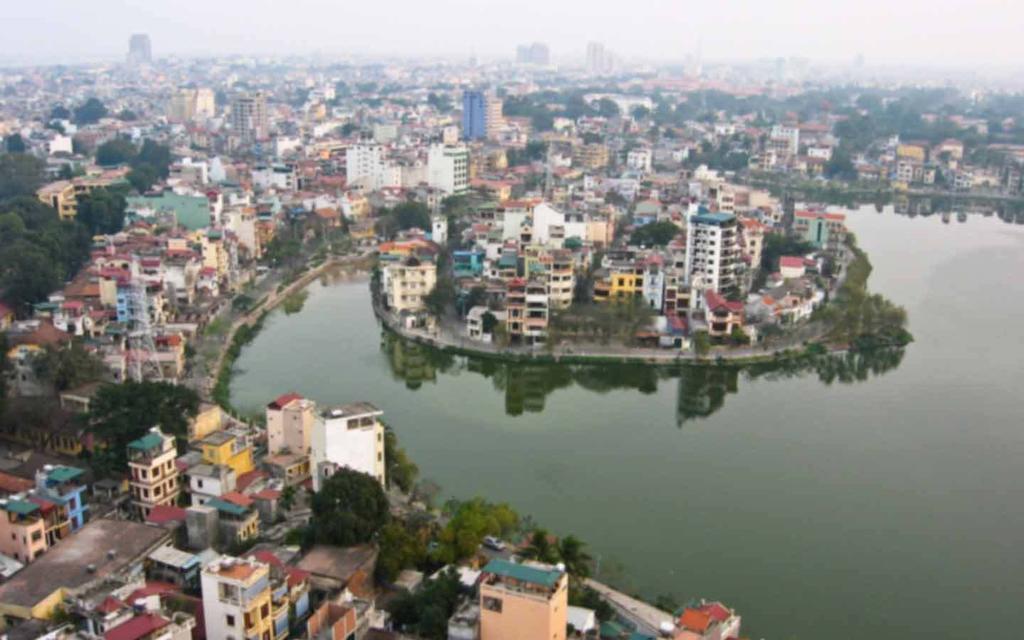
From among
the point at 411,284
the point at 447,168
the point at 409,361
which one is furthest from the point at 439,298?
the point at 447,168

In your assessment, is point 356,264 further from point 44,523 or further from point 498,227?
point 44,523

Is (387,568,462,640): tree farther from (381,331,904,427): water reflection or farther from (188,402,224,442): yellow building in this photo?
(381,331,904,427): water reflection

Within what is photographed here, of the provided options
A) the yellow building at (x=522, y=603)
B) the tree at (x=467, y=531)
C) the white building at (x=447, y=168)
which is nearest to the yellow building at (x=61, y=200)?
the white building at (x=447, y=168)

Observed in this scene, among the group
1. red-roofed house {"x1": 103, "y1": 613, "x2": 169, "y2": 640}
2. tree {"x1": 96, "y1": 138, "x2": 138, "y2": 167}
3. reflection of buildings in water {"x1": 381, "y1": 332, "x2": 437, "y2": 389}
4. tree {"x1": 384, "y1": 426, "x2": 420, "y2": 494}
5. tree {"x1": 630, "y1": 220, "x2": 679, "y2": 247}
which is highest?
tree {"x1": 96, "y1": 138, "x2": 138, "y2": 167}

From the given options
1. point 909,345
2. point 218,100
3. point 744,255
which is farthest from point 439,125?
point 909,345

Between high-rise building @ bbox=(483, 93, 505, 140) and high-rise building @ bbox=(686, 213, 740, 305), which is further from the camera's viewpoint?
high-rise building @ bbox=(483, 93, 505, 140)

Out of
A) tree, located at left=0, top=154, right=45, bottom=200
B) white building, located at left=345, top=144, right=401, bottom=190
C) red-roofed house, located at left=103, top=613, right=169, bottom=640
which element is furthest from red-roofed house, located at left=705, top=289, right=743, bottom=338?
tree, located at left=0, top=154, right=45, bottom=200

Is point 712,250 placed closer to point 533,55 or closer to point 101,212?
point 101,212
